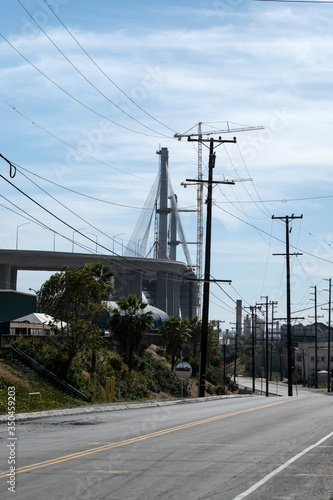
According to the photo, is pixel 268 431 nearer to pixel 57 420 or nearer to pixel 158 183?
pixel 57 420

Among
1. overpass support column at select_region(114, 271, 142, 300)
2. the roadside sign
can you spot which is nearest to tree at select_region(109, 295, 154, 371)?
the roadside sign

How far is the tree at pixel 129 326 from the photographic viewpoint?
58406 millimetres

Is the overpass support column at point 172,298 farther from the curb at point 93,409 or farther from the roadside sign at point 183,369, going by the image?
the roadside sign at point 183,369

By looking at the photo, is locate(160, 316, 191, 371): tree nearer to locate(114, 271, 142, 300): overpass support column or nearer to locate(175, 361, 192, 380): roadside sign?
locate(175, 361, 192, 380): roadside sign

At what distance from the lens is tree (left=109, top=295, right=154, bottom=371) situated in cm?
5841

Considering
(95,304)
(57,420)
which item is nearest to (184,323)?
(95,304)

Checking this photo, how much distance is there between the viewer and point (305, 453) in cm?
1450

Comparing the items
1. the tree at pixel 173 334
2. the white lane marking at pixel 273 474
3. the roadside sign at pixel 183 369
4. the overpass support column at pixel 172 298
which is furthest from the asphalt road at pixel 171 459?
the overpass support column at pixel 172 298

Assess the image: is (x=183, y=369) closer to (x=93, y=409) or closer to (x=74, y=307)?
(x=93, y=409)

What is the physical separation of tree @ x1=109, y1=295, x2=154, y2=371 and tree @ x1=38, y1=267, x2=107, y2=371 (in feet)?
48.3

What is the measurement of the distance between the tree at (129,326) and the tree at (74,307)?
48.3 feet

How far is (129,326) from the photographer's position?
58406mm

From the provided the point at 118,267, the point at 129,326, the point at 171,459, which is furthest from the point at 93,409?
the point at 118,267

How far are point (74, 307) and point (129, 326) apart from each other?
16.6 m
